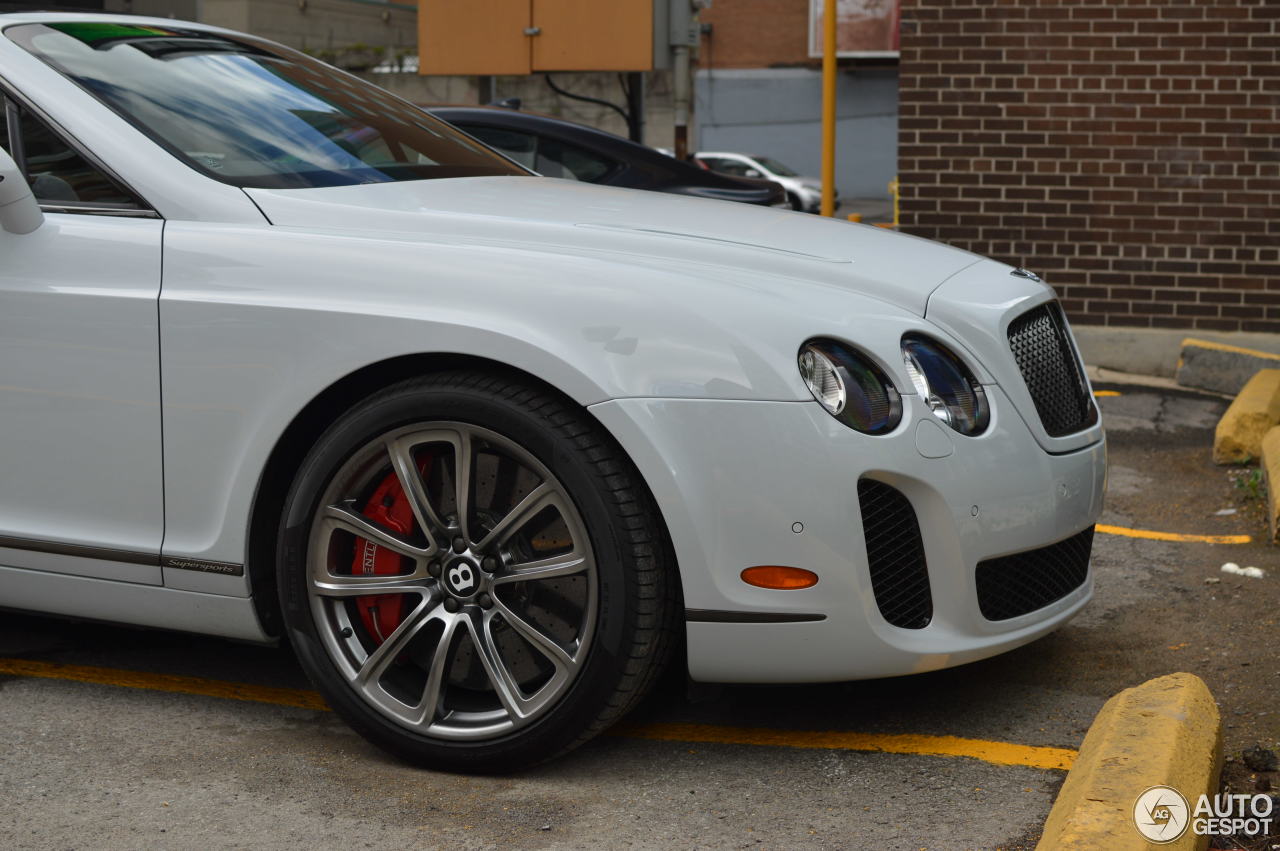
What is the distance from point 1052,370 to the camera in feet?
11.3

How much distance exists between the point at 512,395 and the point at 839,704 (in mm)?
1165

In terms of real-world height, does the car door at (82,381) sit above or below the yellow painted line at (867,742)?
above

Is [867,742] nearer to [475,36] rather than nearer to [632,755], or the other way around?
[632,755]

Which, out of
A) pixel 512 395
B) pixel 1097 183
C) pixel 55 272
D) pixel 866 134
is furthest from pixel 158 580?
pixel 866 134

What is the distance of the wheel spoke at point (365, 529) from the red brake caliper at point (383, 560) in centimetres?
4

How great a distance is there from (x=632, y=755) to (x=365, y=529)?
0.77 meters

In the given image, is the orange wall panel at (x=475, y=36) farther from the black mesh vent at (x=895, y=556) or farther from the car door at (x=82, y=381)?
the black mesh vent at (x=895, y=556)

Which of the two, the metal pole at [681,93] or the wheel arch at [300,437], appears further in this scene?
the metal pole at [681,93]

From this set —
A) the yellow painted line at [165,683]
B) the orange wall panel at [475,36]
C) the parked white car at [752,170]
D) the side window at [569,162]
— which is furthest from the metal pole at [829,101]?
the parked white car at [752,170]

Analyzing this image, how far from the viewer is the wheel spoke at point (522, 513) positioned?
3010mm

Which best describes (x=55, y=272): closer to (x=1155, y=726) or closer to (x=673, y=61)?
(x=1155, y=726)

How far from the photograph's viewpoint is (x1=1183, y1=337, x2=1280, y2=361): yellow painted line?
27.7 feet

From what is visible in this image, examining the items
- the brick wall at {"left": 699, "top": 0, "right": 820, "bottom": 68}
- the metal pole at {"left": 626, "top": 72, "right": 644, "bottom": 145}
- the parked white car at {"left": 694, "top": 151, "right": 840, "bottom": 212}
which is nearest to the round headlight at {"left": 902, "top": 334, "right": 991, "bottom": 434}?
the metal pole at {"left": 626, "top": 72, "right": 644, "bottom": 145}

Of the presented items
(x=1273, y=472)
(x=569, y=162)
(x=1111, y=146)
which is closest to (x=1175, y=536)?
(x=1273, y=472)
